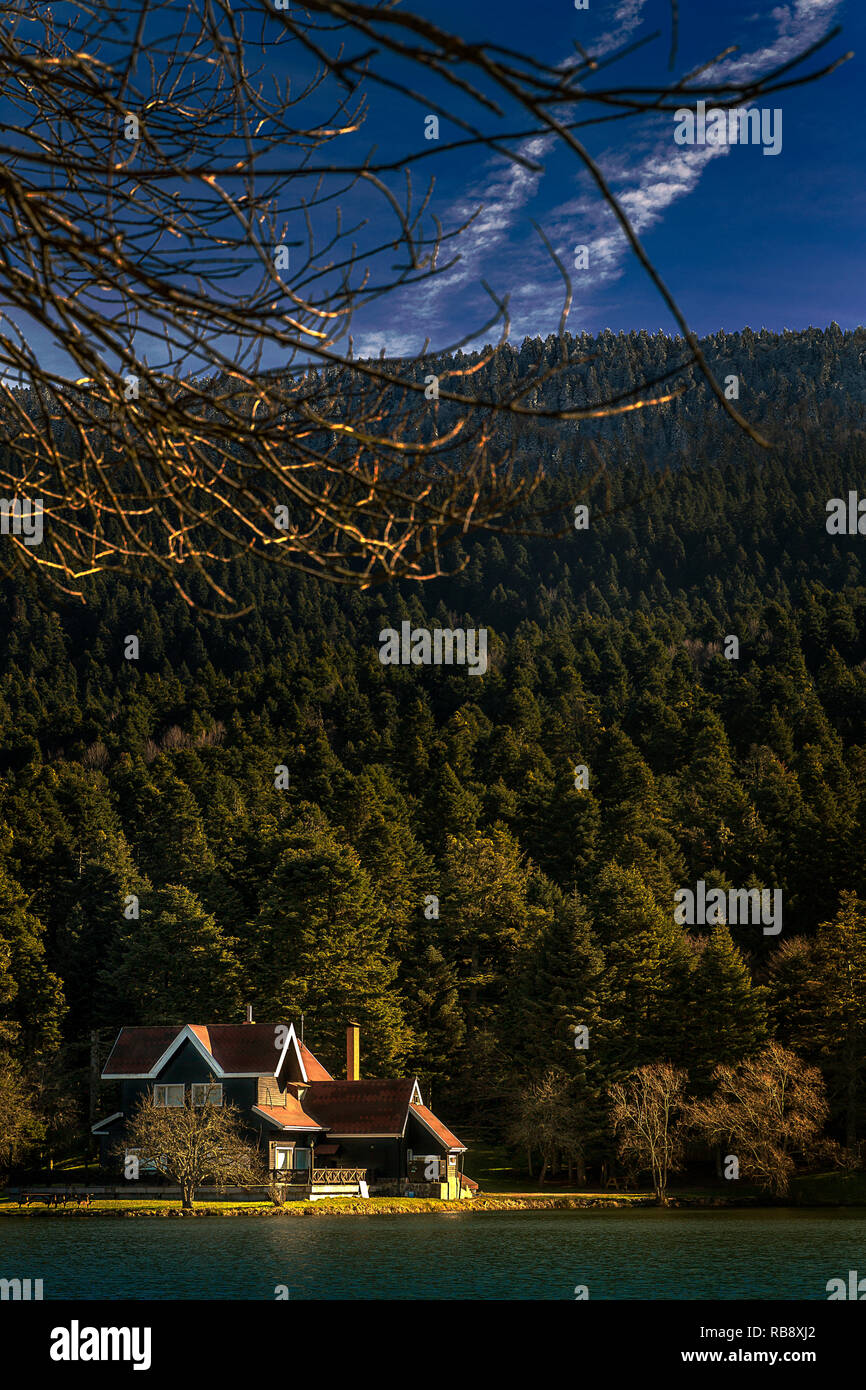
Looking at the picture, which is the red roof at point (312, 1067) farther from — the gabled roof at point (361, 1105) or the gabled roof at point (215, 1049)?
the gabled roof at point (215, 1049)

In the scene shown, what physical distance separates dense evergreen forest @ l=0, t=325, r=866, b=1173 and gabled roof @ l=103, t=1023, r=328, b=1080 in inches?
210

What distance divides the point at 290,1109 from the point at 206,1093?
2849 millimetres

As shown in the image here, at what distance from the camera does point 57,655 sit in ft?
365

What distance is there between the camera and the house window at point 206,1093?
3809cm

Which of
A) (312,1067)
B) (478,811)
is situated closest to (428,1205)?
(312,1067)

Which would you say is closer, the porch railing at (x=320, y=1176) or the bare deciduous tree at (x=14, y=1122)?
the porch railing at (x=320, y=1176)

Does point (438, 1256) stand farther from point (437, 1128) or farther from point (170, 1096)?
point (170, 1096)

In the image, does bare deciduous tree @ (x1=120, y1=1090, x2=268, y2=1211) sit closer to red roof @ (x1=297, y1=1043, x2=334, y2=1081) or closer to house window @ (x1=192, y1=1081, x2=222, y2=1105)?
house window @ (x1=192, y1=1081, x2=222, y2=1105)

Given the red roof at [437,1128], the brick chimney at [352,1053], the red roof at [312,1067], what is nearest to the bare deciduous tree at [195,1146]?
the red roof at [312,1067]

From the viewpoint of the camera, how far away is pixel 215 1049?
128 feet

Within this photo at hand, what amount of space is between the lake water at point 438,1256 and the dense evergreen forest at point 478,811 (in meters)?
11.5

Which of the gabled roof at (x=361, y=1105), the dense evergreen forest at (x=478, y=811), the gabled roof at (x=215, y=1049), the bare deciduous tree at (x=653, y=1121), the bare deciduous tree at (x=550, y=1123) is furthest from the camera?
the dense evergreen forest at (x=478, y=811)
